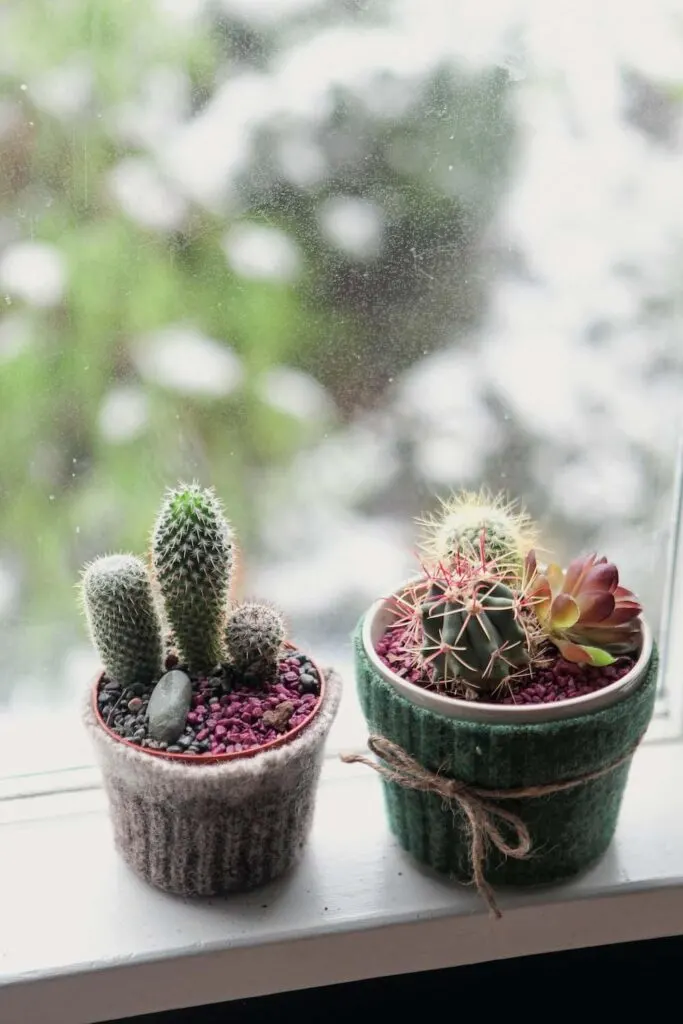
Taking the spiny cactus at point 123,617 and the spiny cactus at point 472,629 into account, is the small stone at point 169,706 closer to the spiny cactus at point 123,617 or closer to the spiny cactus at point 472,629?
the spiny cactus at point 123,617

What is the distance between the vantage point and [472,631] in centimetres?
85

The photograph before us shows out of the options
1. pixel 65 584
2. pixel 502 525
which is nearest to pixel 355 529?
pixel 502 525

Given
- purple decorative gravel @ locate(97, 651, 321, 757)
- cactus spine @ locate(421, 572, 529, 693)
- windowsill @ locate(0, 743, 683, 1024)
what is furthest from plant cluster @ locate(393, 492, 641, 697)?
windowsill @ locate(0, 743, 683, 1024)

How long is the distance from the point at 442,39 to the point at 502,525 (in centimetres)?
43

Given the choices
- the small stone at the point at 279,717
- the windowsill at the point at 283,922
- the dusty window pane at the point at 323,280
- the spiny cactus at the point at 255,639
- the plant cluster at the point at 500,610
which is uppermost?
the dusty window pane at the point at 323,280

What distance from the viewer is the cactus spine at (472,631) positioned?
848 millimetres

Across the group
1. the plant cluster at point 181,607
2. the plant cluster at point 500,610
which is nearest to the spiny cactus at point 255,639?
the plant cluster at point 181,607

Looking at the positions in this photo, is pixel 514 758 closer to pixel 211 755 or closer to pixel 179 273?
pixel 211 755

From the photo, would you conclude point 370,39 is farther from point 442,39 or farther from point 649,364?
point 649,364

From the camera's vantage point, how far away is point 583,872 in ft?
3.18

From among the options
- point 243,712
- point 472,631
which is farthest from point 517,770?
point 243,712

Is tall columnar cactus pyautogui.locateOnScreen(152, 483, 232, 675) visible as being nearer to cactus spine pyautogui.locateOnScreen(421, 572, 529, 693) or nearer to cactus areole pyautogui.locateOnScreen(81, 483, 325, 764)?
cactus areole pyautogui.locateOnScreen(81, 483, 325, 764)

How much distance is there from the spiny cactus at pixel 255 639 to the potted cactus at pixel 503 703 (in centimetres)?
8

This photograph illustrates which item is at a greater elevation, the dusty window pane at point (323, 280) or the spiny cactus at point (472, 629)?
the dusty window pane at point (323, 280)
